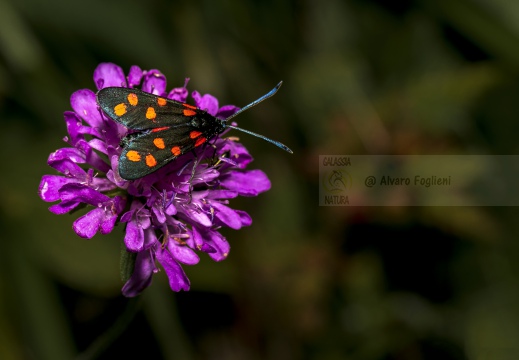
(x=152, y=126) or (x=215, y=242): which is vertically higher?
(x=152, y=126)

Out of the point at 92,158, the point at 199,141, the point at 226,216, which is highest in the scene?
the point at 199,141

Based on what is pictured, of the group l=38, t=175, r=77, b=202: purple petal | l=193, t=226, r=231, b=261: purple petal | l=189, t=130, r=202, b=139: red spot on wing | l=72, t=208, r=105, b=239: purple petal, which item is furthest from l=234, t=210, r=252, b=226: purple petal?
l=38, t=175, r=77, b=202: purple petal

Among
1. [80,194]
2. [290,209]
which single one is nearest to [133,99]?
[80,194]

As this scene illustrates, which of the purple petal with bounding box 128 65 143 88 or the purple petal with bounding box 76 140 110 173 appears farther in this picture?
the purple petal with bounding box 128 65 143 88

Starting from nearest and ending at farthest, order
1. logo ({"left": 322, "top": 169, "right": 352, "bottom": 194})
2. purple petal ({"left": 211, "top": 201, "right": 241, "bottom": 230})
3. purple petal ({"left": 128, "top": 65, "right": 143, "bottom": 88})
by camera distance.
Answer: purple petal ({"left": 211, "top": 201, "right": 241, "bottom": 230}) < purple petal ({"left": 128, "top": 65, "right": 143, "bottom": 88}) < logo ({"left": 322, "top": 169, "right": 352, "bottom": 194})

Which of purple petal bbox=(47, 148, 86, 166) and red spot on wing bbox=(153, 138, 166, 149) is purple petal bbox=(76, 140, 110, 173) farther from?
red spot on wing bbox=(153, 138, 166, 149)

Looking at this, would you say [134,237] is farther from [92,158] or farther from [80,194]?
[92,158]
